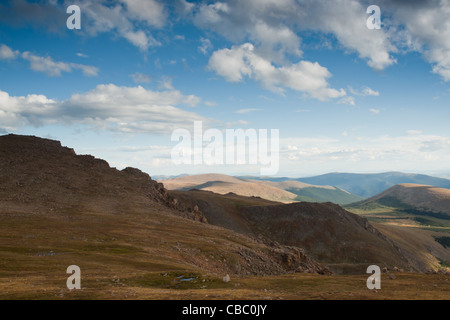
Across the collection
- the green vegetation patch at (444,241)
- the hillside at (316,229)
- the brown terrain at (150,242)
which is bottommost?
the green vegetation patch at (444,241)

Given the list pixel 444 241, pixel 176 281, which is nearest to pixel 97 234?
pixel 176 281

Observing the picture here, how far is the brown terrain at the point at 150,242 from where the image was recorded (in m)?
28.9

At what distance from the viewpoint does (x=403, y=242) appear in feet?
495

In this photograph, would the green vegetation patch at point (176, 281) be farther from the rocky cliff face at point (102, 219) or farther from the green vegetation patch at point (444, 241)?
the green vegetation patch at point (444, 241)

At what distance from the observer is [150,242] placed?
5447cm

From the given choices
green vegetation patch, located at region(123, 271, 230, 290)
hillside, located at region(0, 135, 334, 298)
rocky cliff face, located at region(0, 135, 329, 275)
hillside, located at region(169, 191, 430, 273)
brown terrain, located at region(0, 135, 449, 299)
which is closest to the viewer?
brown terrain, located at region(0, 135, 449, 299)

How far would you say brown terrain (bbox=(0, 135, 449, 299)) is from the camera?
2894cm

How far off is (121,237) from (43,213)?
2389 cm

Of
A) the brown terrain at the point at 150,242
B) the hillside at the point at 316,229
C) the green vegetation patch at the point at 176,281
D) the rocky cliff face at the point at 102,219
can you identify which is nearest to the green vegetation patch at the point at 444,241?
the hillside at the point at 316,229

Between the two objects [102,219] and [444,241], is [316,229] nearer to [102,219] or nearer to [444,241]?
[102,219]

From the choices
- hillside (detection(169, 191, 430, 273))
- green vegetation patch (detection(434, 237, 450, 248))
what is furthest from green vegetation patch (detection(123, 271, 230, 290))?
green vegetation patch (detection(434, 237, 450, 248))

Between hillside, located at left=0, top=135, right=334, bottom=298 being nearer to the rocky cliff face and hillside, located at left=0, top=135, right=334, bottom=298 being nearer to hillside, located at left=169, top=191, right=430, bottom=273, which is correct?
the rocky cliff face
